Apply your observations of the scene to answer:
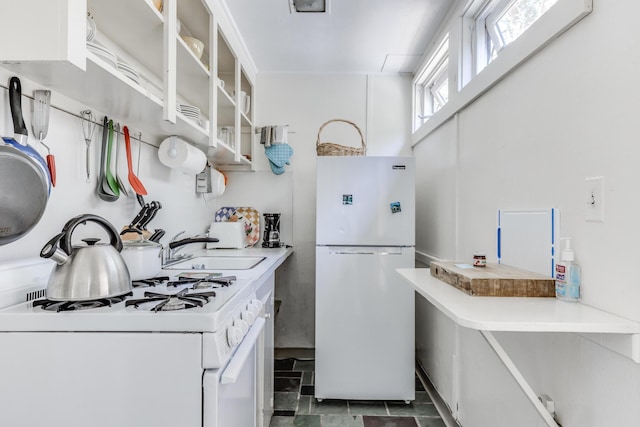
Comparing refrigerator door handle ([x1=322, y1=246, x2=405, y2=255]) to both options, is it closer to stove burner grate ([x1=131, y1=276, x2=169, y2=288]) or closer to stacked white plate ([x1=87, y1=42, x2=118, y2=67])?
stove burner grate ([x1=131, y1=276, x2=169, y2=288])

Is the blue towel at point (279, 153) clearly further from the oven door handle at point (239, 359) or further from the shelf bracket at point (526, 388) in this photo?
the shelf bracket at point (526, 388)

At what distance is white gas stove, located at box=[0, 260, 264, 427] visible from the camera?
857 mm

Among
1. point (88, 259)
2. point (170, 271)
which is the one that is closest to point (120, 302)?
point (88, 259)

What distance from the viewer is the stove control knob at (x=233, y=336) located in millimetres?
958

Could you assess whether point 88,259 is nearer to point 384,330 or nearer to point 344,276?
point 344,276

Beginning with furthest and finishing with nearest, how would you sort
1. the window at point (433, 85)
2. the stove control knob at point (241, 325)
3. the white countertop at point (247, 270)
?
1. the window at point (433, 85)
2. the white countertop at point (247, 270)
3. the stove control knob at point (241, 325)

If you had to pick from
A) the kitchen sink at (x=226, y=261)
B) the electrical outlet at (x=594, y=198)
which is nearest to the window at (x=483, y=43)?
the electrical outlet at (x=594, y=198)

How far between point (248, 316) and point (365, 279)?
120cm

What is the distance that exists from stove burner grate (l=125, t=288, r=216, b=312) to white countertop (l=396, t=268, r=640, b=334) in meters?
0.68

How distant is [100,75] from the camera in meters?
1.04

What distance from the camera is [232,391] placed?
102cm

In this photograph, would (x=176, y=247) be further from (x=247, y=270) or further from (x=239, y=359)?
(x=239, y=359)

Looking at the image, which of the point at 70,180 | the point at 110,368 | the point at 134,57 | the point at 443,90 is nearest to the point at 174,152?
the point at 134,57

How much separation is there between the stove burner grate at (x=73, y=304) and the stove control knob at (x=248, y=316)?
368 millimetres
